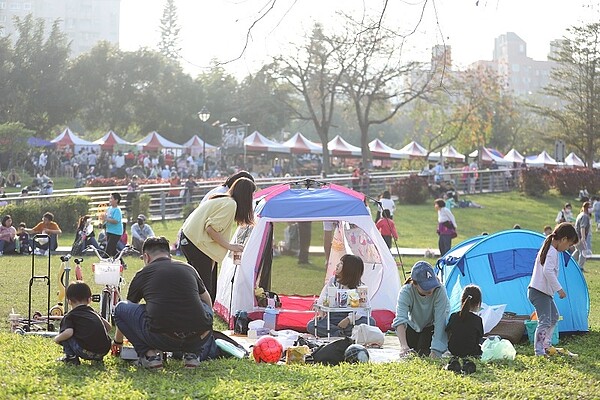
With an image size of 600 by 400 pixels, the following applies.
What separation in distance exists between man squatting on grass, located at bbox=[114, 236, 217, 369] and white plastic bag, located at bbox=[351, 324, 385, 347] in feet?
9.45

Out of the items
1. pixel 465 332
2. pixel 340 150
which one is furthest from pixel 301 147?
pixel 465 332

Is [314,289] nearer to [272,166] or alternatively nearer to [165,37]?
[272,166]

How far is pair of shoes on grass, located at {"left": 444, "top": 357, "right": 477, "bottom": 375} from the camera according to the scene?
7816mm

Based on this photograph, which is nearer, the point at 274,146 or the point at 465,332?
the point at 465,332

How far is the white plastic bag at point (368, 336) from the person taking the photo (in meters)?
10.0

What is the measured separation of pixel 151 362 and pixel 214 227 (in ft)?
7.32

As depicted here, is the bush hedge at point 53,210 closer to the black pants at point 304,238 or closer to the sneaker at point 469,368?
the black pants at point 304,238

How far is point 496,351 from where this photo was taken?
8734mm

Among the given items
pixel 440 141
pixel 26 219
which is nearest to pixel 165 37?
pixel 440 141

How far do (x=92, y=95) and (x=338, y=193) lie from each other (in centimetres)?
4627

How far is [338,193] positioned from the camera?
40.1 ft

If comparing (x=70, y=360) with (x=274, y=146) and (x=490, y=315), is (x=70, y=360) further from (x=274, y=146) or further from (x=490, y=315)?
(x=274, y=146)

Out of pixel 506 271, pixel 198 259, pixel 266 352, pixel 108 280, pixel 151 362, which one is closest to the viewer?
pixel 151 362

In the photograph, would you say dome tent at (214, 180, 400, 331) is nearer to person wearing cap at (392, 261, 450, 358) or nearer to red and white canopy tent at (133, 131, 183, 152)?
person wearing cap at (392, 261, 450, 358)
